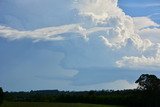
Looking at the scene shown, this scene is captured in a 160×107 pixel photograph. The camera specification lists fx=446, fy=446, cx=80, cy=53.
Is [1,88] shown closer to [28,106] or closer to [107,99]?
[28,106]

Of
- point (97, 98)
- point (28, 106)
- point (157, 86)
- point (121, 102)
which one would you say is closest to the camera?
point (28, 106)

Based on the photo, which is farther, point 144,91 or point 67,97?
point 67,97

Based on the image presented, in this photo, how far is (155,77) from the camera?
118 m

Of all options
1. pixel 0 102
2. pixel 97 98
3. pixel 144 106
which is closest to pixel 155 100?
pixel 144 106

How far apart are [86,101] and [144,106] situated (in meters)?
30.3

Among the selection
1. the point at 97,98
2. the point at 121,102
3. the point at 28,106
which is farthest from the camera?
the point at 97,98

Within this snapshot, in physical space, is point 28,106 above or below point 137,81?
below

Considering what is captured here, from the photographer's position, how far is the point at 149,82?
118750 millimetres

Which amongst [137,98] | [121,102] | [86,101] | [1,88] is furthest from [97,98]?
[1,88]

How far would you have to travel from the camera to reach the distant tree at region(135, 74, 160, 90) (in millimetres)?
117800

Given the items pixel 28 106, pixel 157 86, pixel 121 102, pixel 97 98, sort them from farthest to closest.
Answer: pixel 97 98
pixel 121 102
pixel 157 86
pixel 28 106

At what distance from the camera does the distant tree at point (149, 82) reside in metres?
118

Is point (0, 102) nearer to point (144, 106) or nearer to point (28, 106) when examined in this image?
point (28, 106)

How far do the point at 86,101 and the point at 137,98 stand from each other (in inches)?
1102
